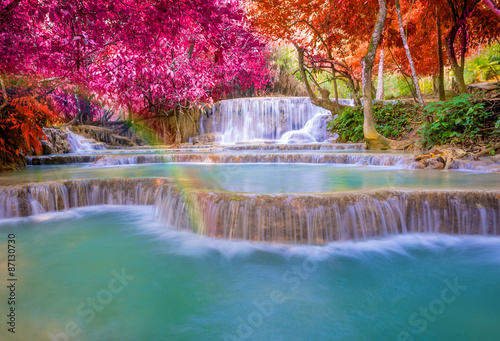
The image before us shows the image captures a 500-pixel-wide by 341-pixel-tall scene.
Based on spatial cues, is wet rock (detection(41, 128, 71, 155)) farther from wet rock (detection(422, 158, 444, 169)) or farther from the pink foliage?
wet rock (detection(422, 158, 444, 169))

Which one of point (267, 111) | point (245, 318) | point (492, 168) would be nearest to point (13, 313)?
point (245, 318)

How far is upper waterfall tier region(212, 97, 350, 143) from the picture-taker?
1680cm

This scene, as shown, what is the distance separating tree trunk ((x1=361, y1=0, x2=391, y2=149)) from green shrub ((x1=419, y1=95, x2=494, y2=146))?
1.40 meters

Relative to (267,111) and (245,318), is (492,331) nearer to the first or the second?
(245,318)

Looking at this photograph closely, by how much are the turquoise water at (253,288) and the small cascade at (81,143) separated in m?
11.1

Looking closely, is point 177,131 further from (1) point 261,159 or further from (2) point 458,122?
(2) point 458,122

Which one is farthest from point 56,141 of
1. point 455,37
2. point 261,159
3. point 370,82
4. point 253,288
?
point 455,37

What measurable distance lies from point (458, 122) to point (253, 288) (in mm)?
7200

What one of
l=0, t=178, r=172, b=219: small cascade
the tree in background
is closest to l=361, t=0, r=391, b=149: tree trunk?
the tree in background

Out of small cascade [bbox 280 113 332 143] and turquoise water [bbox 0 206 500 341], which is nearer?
turquoise water [bbox 0 206 500 341]

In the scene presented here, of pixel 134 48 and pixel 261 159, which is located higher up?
pixel 134 48

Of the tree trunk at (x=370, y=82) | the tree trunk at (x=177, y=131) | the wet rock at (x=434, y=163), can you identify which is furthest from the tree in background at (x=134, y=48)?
the wet rock at (x=434, y=163)

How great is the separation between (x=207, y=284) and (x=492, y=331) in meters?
2.05

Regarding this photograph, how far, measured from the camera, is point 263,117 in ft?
56.2
